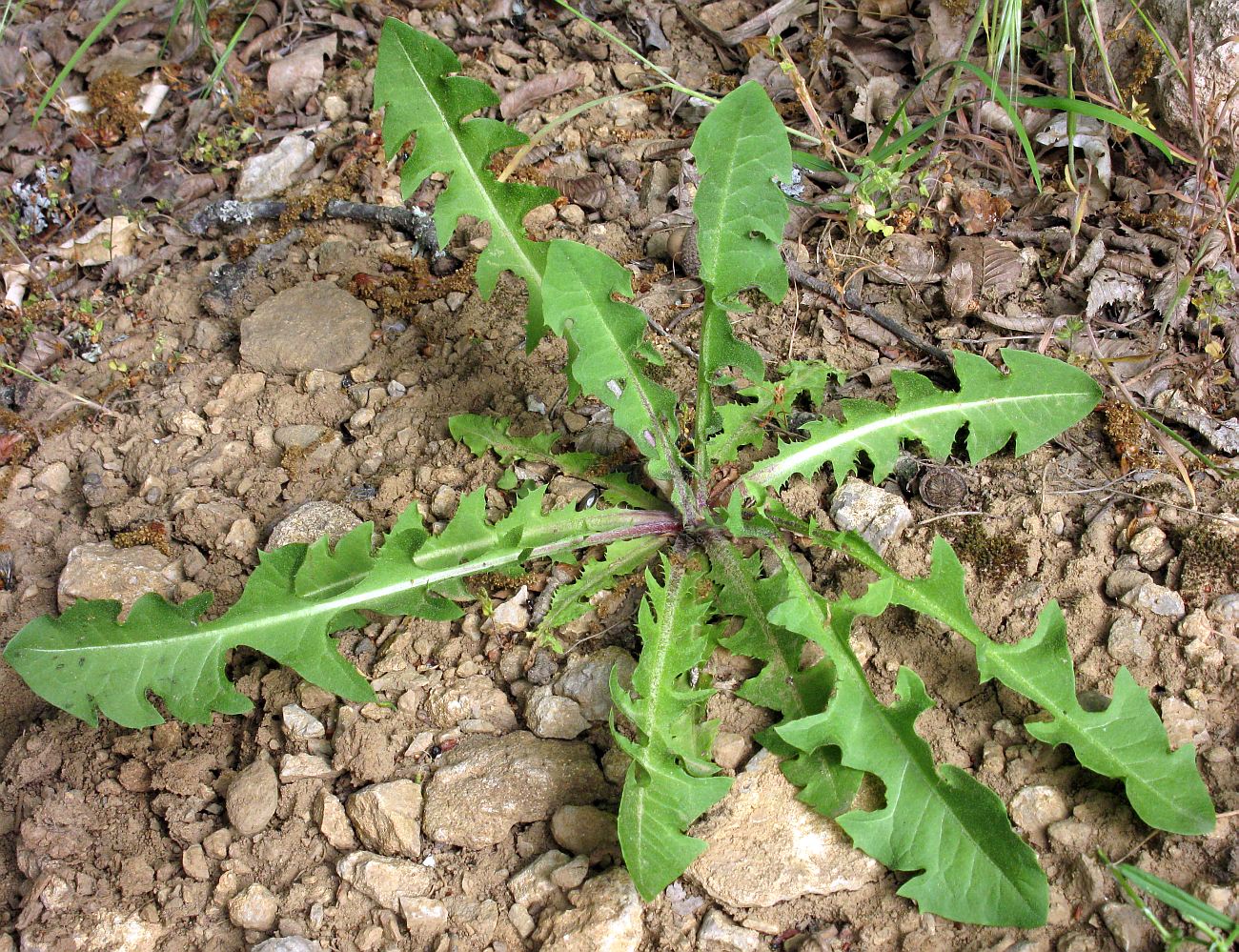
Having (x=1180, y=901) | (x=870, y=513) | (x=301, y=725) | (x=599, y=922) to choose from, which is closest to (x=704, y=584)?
(x=870, y=513)

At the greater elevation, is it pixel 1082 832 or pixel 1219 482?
pixel 1219 482

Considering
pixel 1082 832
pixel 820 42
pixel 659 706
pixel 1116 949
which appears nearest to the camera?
pixel 1116 949

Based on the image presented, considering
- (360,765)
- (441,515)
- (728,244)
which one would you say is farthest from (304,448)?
(728,244)

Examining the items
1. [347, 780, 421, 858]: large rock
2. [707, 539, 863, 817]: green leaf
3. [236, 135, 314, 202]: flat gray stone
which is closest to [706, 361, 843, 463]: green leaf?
[707, 539, 863, 817]: green leaf

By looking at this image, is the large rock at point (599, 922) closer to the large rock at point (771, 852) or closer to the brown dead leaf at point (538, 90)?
the large rock at point (771, 852)

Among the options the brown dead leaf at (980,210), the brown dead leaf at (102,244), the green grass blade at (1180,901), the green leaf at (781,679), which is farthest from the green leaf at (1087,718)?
the brown dead leaf at (102,244)

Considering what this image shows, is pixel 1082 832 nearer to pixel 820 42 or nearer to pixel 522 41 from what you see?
pixel 820 42
